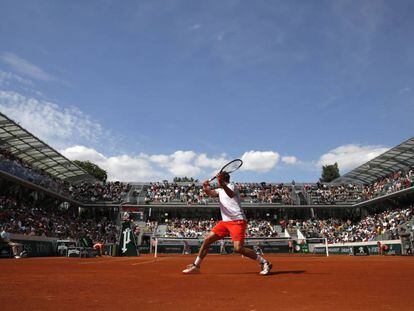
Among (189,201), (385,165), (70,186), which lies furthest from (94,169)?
(385,165)

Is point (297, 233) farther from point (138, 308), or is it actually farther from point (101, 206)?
point (138, 308)

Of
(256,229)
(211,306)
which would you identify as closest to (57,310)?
(211,306)

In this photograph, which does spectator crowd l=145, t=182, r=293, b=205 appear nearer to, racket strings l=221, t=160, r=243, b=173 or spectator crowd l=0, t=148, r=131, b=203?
spectator crowd l=0, t=148, r=131, b=203

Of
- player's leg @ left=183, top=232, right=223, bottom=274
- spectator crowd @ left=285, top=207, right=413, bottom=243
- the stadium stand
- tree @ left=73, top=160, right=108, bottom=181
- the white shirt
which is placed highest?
tree @ left=73, top=160, right=108, bottom=181

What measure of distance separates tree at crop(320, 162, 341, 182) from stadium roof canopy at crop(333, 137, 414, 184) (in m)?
43.2

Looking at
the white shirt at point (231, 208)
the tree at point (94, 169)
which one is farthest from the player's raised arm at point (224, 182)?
the tree at point (94, 169)

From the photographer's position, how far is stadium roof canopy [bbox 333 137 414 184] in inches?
1481

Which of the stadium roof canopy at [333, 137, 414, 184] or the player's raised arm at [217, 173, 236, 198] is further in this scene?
the stadium roof canopy at [333, 137, 414, 184]

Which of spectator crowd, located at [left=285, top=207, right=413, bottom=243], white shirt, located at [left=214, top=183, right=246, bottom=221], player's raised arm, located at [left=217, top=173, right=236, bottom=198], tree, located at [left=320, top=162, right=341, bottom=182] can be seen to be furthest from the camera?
tree, located at [left=320, top=162, right=341, bottom=182]

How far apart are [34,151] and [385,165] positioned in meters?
36.4

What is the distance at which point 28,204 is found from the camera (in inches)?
1503

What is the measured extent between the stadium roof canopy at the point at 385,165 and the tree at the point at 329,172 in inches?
1700

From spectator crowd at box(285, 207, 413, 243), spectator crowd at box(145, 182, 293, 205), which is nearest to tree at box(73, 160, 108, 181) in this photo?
spectator crowd at box(145, 182, 293, 205)

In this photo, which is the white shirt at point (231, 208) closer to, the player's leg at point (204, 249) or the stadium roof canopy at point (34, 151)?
the player's leg at point (204, 249)
